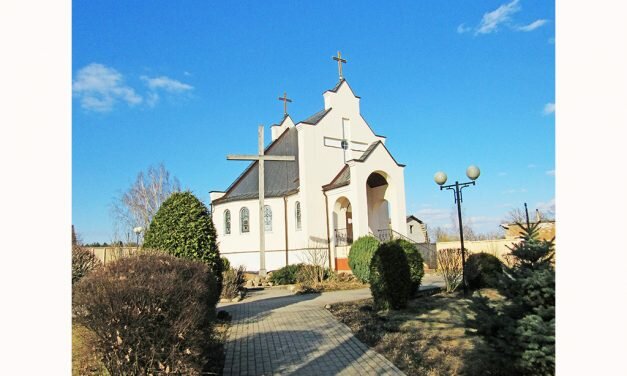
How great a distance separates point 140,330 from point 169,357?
14.5 inches

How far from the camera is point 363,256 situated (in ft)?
55.8

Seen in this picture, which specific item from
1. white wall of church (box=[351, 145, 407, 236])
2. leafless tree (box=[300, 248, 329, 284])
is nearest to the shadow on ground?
leafless tree (box=[300, 248, 329, 284])

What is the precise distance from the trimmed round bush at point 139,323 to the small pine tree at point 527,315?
3140 millimetres

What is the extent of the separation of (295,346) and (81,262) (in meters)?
7.19

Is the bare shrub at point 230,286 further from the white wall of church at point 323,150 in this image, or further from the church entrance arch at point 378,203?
the church entrance arch at point 378,203

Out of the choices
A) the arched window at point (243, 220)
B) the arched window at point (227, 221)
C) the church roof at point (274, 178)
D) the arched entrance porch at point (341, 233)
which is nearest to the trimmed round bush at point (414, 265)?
the arched entrance porch at point (341, 233)

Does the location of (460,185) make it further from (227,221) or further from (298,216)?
(227,221)

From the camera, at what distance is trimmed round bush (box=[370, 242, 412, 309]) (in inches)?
403

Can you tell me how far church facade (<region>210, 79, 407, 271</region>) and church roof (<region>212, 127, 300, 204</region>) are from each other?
0.07m

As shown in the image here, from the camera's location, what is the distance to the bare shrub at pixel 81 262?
33.4ft

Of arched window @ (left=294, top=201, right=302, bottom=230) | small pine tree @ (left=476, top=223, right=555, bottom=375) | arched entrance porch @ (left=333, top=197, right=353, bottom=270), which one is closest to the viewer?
small pine tree @ (left=476, top=223, right=555, bottom=375)

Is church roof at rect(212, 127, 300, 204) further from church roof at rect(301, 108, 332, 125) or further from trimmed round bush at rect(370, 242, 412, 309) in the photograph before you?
trimmed round bush at rect(370, 242, 412, 309)

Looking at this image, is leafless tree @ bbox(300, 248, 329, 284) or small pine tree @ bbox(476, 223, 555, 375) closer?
small pine tree @ bbox(476, 223, 555, 375)
